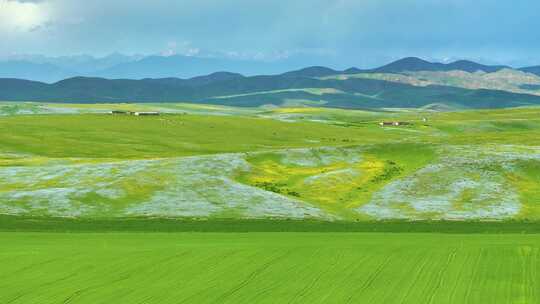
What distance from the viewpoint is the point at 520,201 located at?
269 ft
